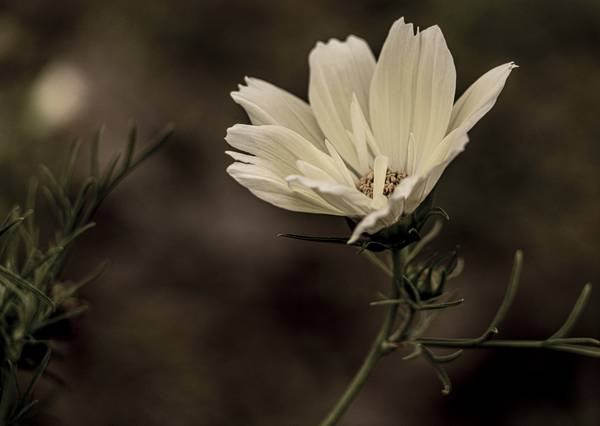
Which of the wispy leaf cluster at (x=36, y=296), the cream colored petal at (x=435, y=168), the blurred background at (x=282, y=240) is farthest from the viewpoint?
the blurred background at (x=282, y=240)

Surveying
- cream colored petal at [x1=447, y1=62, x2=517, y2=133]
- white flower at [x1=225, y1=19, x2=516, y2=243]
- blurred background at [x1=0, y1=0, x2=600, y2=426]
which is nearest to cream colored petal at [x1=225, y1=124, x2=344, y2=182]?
white flower at [x1=225, y1=19, x2=516, y2=243]

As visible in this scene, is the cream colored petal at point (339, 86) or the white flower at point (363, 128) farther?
the cream colored petal at point (339, 86)

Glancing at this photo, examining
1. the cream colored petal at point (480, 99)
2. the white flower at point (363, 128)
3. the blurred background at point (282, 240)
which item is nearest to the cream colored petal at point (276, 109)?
the white flower at point (363, 128)

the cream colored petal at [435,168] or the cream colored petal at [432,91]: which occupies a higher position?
the cream colored petal at [432,91]

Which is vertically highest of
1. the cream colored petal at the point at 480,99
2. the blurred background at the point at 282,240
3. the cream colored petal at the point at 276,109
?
the cream colored petal at the point at 480,99

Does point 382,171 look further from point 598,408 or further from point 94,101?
point 94,101

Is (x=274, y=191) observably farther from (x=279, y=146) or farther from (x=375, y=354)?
(x=375, y=354)

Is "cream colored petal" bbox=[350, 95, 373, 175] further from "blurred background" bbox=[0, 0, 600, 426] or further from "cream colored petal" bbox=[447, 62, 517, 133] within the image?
"blurred background" bbox=[0, 0, 600, 426]

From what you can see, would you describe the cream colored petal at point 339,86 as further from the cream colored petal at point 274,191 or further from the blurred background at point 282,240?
the blurred background at point 282,240

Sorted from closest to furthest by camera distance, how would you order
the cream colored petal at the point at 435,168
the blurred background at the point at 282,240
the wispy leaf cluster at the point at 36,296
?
the cream colored petal at the point at 435,168 < the wispy leaf cluster at the point at 36,296 < the blurred background at the point at 282,240
